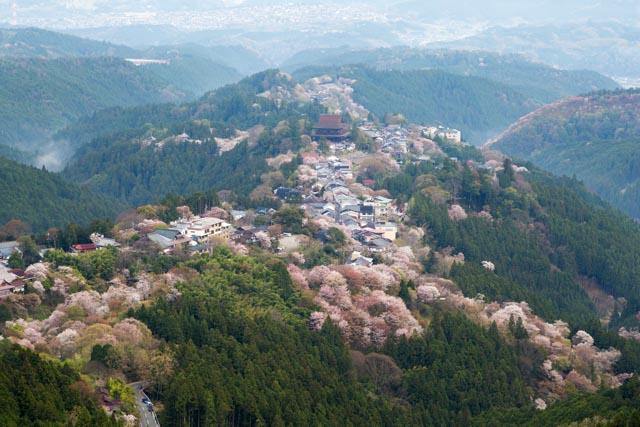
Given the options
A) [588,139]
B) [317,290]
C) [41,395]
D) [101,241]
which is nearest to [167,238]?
[101,241]

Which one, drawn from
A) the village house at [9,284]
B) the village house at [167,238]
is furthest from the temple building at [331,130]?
the village house at [9,284]

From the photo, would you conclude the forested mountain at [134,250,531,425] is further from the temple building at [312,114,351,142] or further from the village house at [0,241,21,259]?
the temple building at [312,114,351,142]

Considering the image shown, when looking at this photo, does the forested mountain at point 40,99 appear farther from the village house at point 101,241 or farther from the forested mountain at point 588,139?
the village house at point 101,241

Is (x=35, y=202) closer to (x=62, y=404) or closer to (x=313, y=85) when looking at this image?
(x=62, y=404)

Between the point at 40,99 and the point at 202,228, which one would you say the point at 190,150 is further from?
the point at 40,99

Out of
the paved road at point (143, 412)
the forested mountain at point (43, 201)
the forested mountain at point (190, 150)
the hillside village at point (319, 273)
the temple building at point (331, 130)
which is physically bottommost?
the forested mountain at point (190, 150)

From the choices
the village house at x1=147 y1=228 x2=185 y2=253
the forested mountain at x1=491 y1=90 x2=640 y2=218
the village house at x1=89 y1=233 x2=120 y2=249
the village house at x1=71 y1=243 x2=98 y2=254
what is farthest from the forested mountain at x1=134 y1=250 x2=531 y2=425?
the forested mountain at x1=491 y1=90 x2=640 y2=218

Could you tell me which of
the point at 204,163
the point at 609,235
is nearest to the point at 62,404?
the point at 609,235
